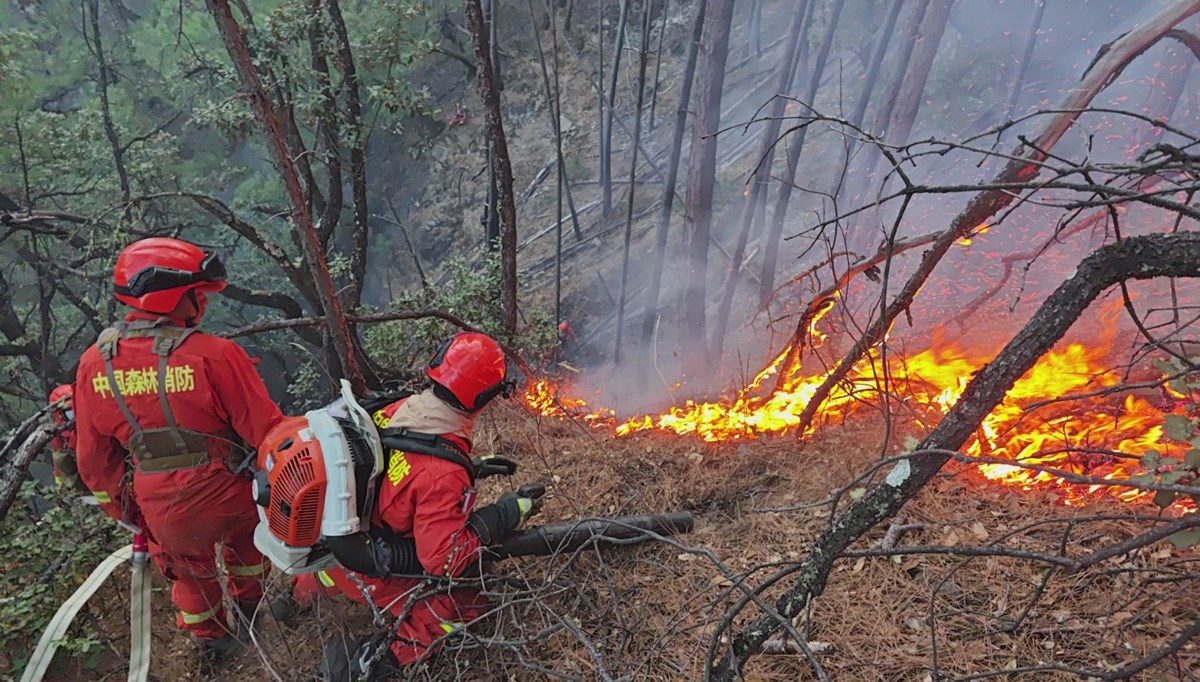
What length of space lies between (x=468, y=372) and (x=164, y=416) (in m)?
1.67

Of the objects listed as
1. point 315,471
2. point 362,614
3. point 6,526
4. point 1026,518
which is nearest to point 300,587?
point 362,614

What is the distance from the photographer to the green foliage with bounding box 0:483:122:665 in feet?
12.1

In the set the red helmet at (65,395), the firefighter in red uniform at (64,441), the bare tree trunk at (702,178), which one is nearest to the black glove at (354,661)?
the firefighter in red uniform at (64,441)

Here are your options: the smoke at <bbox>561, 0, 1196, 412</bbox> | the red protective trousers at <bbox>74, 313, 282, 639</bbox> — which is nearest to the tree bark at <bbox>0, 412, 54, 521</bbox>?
the red protective trousers at <bbox>74, 313, 282, 639</bbox>

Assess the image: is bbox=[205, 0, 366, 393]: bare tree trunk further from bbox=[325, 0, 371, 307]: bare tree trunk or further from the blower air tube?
bbox=[325, 0, 371, 307]: bare tree trunk

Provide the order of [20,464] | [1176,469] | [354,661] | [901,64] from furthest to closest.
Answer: [901,64]
[20,464]
[354,661]
[1176,469]

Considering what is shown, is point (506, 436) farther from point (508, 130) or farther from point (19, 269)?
point (508, 130)

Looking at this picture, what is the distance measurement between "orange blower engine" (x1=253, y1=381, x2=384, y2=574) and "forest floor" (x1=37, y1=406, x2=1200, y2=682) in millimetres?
426

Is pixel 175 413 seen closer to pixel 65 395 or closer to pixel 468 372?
pixel 65 395

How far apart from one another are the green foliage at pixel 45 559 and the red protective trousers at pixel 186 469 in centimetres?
60

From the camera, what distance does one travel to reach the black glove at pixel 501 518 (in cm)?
332

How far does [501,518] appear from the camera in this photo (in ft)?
11.3

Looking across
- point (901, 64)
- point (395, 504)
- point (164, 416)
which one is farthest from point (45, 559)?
point (901, 64)

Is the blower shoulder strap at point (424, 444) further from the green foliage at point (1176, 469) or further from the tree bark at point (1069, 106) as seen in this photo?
the green foliage at point (1176, 469)
